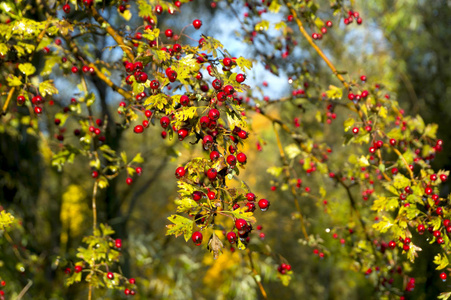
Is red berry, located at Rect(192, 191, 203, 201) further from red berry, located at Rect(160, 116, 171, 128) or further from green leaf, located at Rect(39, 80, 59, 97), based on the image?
green leaf, located at Rect(39, 80, 59, 97)

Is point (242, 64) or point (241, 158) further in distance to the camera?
point (242, 64)

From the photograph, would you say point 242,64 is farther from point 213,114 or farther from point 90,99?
point 90,99

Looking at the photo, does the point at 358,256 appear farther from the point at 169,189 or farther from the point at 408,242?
the point at 169,189

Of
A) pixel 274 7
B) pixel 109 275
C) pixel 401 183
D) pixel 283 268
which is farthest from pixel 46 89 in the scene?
pixel 401 183

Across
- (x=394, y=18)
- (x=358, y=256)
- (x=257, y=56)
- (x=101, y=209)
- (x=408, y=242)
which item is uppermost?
(x=394, y=18)

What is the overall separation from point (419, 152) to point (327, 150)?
610 mm

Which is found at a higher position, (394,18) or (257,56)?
(394,18)

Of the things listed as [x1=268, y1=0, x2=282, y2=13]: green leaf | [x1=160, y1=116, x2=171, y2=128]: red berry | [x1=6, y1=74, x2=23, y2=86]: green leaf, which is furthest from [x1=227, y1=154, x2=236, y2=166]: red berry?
[x1=268, y1=0, x2=282, y2=13]: green leaf

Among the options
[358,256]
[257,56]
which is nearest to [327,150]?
[358,256]

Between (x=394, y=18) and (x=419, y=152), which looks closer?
(x=419, y=152)

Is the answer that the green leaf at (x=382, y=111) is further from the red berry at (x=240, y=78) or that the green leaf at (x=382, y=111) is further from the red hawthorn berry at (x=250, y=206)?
the red hawthorn berry at (x=250, y=206)

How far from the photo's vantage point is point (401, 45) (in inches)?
360

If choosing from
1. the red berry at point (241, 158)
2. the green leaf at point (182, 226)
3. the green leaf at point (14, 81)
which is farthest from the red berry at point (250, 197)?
the green leaf at point (14, 81)

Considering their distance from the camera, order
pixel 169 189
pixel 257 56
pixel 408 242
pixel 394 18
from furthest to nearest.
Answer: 1. pixel 169 189
2. pixel 394 18
3. pixel 257 56
4. pixel 408 242
